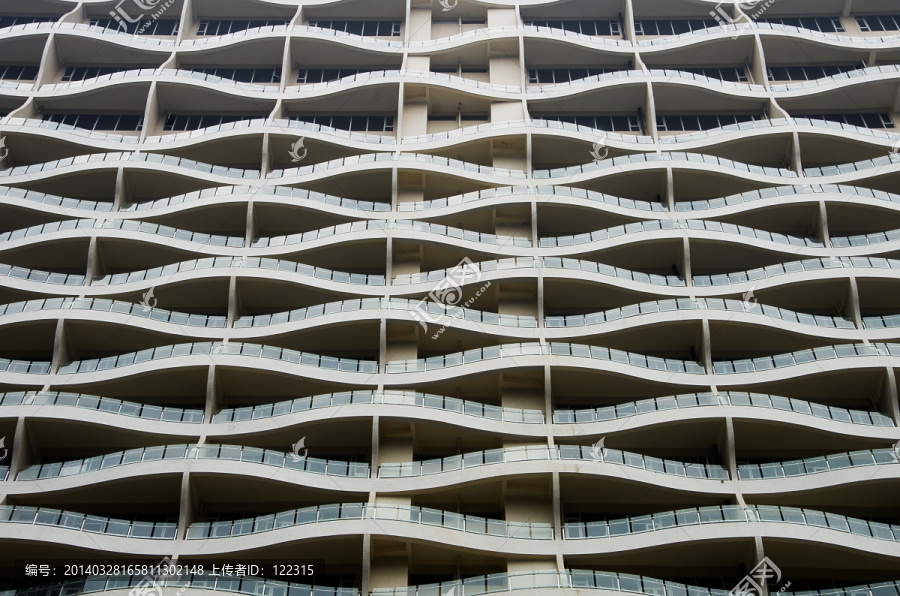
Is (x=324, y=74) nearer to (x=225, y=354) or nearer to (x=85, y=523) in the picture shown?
(x=225, y=354)

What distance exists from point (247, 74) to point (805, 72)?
3370 centimetres

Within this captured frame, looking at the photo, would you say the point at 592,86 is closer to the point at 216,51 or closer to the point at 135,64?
the point at 216,51

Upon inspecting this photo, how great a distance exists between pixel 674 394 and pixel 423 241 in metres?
13.5

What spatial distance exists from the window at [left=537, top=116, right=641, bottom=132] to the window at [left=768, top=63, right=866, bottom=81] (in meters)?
9.23

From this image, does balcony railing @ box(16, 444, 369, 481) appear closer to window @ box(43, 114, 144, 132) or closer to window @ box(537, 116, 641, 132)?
window @ box(43, 114, 144, 132)

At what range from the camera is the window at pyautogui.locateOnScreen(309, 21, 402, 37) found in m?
54.2

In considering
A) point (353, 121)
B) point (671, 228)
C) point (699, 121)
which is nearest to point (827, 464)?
point (671, 228)

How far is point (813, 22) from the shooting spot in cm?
5378

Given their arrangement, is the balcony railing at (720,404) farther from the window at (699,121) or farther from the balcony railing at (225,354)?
the window at (699,121)

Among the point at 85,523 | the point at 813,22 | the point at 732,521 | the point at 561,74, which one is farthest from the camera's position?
the point at 813,22

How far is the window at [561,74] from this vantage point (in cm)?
5212

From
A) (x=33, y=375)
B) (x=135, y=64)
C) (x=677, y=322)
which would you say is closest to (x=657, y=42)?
(x=677, y=322)

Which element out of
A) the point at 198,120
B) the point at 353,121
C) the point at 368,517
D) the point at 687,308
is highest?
the point at 198,120

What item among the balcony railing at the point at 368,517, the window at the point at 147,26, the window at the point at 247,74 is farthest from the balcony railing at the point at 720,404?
the window at the point at 147,26
